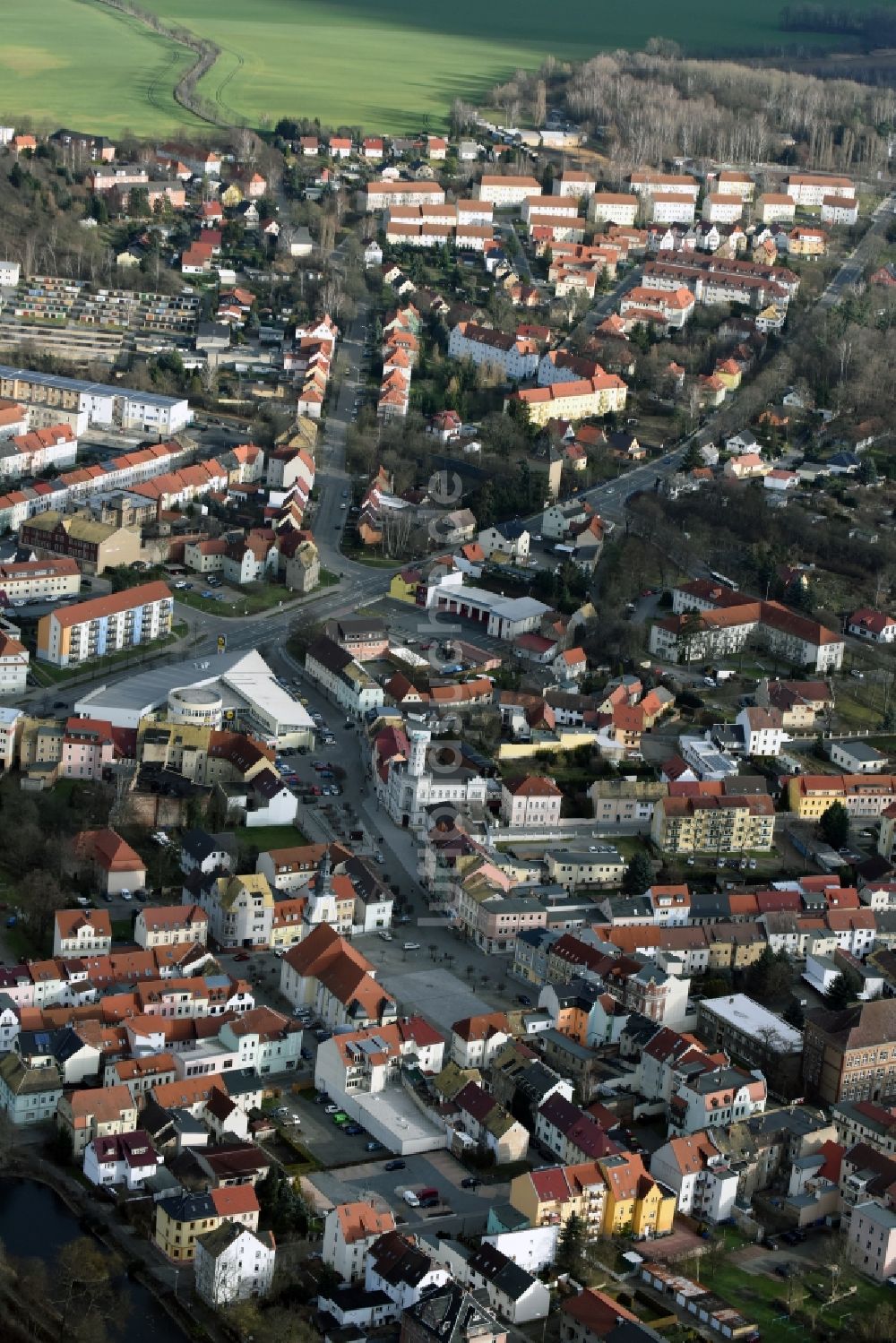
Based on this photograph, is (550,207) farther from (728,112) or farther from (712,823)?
(712,823)

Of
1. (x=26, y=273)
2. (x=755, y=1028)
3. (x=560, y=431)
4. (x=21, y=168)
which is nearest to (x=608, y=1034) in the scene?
(x=755, y=1028)

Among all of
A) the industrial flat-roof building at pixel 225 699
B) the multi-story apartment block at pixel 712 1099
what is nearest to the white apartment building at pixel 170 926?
the industrial flat-roof building at pixel 225 699

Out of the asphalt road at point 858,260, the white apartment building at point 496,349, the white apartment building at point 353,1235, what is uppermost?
the asphalt road at point 858,260

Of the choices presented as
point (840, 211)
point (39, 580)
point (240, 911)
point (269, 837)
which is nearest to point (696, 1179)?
point (240, 911)

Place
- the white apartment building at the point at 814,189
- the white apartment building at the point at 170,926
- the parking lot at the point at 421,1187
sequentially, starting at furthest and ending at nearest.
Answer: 1. the white apartment building at the point at 814,189
2. the white apartment building at the point at 170,926
3. the parking lot at the point at 421,1187

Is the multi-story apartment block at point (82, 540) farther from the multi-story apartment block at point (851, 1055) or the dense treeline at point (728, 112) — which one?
the dense treeline at point (728, 112)

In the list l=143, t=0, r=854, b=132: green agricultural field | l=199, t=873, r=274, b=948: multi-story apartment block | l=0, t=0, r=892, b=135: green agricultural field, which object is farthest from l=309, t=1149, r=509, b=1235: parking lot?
l=143, t=0, r=854, b=132: green agricultural field

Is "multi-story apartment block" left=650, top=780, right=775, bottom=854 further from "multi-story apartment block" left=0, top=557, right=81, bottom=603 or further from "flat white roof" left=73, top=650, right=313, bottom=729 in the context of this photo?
"multi-story apartment block" left=0, top=557, right=81, bottom=603
